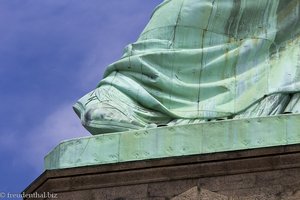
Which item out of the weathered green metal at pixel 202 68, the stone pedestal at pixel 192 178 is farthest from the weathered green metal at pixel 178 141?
the weathered green metal at pixel 202 68

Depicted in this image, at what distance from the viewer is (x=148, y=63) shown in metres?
10.6

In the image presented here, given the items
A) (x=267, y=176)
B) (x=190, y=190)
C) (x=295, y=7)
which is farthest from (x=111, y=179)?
(x=295, y=7)

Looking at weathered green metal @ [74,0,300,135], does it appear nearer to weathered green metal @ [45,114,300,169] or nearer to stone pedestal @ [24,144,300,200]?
weathered green metal @ [45,114,300,169]

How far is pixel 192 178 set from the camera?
373 inches

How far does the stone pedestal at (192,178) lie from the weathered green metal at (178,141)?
0.09 meters

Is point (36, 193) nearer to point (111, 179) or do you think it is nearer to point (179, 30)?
point (111, 179)

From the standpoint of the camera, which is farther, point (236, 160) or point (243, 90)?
point (243, 90)

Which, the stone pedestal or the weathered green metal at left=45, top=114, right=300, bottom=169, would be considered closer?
the stone pedestal

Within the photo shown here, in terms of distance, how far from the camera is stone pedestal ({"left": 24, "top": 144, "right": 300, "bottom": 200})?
923 centimetres

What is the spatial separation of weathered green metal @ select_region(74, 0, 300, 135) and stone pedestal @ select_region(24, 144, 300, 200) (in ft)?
1.94

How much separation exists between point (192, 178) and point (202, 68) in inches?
61.4

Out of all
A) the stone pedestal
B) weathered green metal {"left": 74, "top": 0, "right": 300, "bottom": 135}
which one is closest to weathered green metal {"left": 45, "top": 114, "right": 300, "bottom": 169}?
the stone pedestal

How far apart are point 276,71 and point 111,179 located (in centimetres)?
201

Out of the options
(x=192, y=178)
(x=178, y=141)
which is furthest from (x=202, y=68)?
(x=192, y=178)
